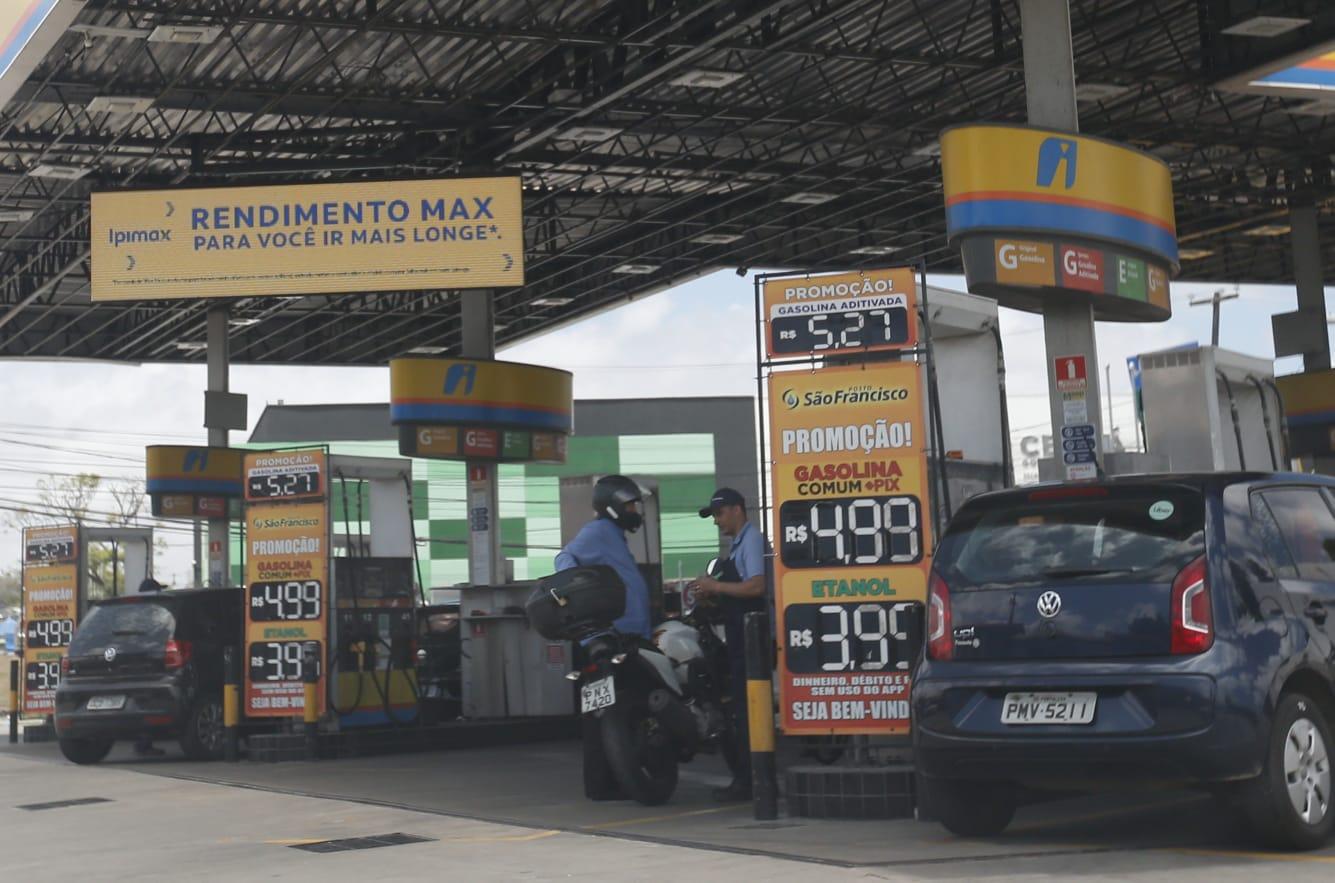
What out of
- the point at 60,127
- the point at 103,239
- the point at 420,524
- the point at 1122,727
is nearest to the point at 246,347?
the point at 60,127

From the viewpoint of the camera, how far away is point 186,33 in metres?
19.0

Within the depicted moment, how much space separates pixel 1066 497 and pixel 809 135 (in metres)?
18.9

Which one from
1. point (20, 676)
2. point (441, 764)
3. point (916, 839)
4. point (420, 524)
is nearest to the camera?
point (916, 839)

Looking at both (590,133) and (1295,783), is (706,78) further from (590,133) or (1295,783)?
(1295,783)

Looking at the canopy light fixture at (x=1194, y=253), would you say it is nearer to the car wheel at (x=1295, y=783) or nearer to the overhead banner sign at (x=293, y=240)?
the overhead banner sign at (x=293, y=240)

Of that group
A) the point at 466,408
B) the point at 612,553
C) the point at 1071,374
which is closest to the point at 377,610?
the point at 612,553

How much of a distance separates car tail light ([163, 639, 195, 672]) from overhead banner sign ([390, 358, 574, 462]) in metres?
8.75

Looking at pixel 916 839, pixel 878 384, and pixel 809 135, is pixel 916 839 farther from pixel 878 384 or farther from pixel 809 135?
pixel 809 135

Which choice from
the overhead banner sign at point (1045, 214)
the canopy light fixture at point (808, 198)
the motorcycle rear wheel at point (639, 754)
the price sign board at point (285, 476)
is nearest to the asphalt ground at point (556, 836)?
the motorcycle rear wheel at point (639, 754)

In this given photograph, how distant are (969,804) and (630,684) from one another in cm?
295

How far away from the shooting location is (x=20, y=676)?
2234 centimetres

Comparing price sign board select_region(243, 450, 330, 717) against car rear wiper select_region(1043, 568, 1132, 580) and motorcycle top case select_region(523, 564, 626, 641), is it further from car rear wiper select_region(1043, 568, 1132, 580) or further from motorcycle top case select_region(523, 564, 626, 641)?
car rear wiper select_region(1043, 568, 1132, 580)

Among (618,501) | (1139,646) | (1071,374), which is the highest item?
(1071,374)

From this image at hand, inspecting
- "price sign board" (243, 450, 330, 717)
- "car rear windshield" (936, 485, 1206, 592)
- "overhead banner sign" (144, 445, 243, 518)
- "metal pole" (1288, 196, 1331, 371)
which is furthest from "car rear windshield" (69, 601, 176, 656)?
"metal pole" (1288, 196, 1331, 371)
